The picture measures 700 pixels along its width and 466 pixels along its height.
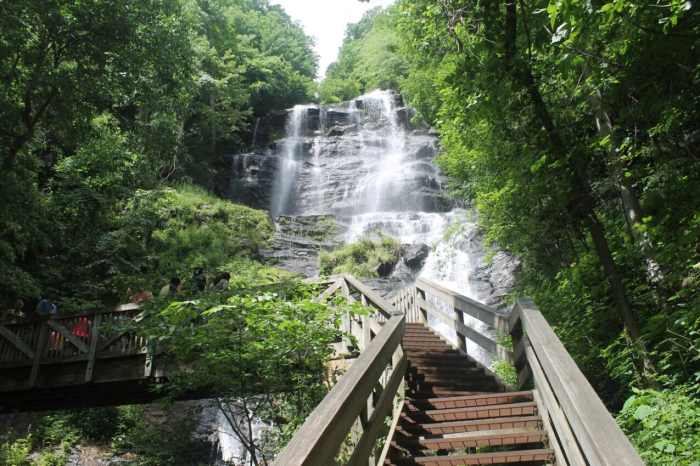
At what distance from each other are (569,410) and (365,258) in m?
16.4

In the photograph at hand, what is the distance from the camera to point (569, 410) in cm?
261

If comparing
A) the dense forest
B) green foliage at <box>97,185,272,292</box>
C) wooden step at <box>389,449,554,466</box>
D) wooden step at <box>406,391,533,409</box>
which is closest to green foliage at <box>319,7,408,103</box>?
the dense forest

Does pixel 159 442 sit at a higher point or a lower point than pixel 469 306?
lower

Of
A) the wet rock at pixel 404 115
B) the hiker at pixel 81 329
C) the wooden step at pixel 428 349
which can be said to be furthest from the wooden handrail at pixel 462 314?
the wet rock at pixel 404 115

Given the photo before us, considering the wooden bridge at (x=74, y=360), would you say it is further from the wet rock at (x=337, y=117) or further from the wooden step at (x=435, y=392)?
the wet rock at (x=337, y=117)

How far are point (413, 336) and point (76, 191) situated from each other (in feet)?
40.1

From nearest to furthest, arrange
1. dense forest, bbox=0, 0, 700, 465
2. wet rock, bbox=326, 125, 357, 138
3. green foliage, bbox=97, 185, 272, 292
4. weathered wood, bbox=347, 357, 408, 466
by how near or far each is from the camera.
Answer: weathered wood, bbox=347, 357, 408, 466
dense forest, bbox=0, 0, 700, 465
green foliage, bbox=97, 185, 272, 292
wet rock, bbox=326, 125, 357, 138

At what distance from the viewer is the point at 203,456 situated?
12430mm

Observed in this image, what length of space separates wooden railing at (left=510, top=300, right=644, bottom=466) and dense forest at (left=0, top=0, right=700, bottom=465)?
639mm

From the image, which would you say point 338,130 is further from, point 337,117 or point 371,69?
point 371,69

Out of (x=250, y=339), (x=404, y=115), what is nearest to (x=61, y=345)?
(x=250, y=339)

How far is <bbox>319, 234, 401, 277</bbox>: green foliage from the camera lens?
727 inches

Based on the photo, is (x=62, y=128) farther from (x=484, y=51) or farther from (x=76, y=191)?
(x=484, y=51)

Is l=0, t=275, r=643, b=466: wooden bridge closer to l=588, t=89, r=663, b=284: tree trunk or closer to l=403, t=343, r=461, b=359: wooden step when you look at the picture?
l=403, t=343, r=461, b=359: wooden step
